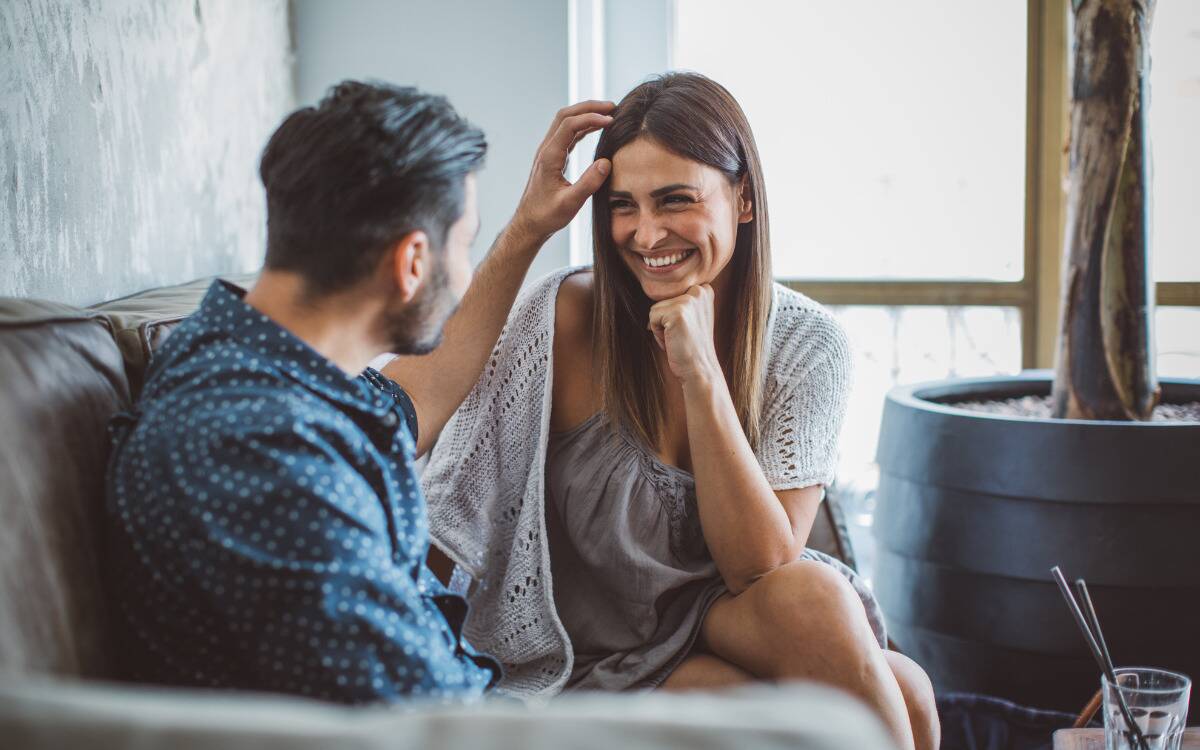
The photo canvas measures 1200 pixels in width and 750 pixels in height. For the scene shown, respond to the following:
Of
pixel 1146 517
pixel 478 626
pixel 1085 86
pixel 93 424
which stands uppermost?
pixel 1085 86

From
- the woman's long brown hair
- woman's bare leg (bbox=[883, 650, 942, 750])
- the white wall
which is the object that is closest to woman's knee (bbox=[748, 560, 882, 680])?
woman's bare leg (bbox=[883, 650, 942, 750])

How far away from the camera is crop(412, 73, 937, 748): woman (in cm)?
144

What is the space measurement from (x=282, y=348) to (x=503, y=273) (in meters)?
0.63

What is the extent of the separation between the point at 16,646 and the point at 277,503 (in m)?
0.20

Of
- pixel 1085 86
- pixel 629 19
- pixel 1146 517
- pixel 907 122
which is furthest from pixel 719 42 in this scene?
pixel 1146 517

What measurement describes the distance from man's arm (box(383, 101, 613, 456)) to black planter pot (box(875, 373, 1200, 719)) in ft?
2.27

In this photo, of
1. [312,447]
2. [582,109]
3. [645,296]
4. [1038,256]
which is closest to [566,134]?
[582,109]

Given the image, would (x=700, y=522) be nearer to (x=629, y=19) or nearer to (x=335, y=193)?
(x=335, y=193)

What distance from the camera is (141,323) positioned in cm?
119

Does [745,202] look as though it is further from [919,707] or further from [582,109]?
[919,707]

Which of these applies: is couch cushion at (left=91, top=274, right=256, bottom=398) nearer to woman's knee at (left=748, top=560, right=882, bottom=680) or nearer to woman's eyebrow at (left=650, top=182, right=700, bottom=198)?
woman's eyebrow at (left=650, top=182, right=700, bottom=198)

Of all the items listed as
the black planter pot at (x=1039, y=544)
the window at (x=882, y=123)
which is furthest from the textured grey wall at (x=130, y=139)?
the black planter pot at (x=1039, y=544)

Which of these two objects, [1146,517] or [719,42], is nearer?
[1146,517]

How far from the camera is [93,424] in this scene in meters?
1.00
